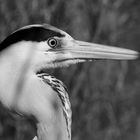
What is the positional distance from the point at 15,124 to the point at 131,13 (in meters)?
1.42

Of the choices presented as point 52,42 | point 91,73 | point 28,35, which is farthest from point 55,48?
point 91,73

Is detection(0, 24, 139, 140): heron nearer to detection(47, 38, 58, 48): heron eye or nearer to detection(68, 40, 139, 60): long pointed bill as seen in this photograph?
detection(47, 38, 58, 48): heron eye

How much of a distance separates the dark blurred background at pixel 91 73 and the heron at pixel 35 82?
1.29 metres

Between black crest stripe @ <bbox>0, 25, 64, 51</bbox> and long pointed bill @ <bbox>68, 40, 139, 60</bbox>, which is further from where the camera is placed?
long pointed bill @ <bbox>68, 40, 139, 60</bbox>

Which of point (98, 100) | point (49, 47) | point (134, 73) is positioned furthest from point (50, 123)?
point (134, 73)

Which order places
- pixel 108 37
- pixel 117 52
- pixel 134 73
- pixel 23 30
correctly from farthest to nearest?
pixel 134 73 → pixel 108 37 → pixel 117 52 → pixel 23 30

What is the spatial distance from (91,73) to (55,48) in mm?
2593

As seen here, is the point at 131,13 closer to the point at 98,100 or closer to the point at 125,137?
the point at 98,100

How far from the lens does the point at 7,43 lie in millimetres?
2436

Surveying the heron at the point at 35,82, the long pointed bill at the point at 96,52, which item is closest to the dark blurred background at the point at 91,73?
the long pointed bill at the point at 96,52

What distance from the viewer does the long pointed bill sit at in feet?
8.71

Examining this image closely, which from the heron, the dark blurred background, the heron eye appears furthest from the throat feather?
the dark blurred background

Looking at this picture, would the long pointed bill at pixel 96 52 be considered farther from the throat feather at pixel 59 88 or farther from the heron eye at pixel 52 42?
the throat feather at pixel 59 88

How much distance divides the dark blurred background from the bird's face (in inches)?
45.5
